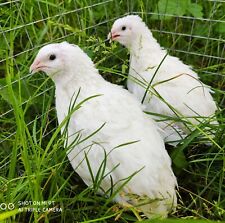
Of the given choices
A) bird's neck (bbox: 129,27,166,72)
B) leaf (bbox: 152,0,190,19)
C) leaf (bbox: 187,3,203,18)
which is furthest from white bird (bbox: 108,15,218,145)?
leaf (bbox: 187,3,203,18)

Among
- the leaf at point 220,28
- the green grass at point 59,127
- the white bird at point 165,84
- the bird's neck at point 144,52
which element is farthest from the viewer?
the leaf at point 220,28

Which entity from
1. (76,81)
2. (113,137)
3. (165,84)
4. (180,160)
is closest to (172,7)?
(165,84)

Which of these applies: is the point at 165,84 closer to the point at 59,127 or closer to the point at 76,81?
the point at 76,81

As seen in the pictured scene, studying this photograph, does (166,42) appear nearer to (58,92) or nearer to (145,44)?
(145,44)

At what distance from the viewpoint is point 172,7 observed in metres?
2.43

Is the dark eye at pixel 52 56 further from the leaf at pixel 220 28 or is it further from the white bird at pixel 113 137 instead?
the leaf at pixel 220 28

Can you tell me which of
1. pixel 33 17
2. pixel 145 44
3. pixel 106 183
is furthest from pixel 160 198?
pixel 33 17

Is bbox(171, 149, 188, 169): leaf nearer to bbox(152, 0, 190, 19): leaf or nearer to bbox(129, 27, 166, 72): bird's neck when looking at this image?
bbox(129, 27, 166, 72): bird's neck

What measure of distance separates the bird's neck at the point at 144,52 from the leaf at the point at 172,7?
170 millimetres

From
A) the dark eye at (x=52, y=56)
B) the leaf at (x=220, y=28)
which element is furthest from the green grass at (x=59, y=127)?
the dark eye at (x=52, y=56)

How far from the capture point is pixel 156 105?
2090mm

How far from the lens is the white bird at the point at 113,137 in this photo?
162 centimetres

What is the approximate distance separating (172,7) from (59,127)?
1.29m

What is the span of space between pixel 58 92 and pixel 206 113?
2.39 feet
